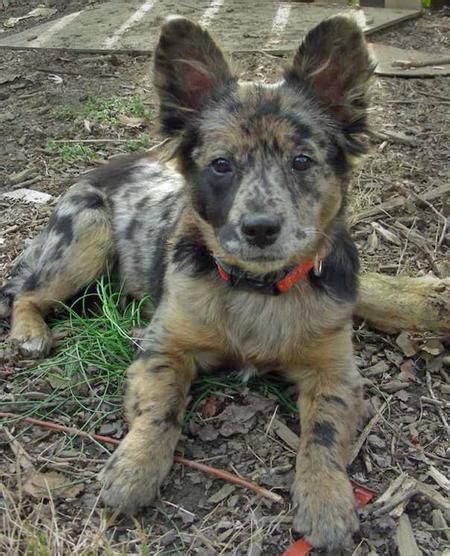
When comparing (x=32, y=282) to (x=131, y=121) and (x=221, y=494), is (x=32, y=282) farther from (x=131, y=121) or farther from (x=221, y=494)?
(x=131, y=121)

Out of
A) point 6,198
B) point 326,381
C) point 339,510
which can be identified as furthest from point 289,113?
point 6,198

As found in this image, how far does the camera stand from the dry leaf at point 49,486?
3.34 metres

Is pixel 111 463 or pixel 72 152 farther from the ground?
pixel 111 463

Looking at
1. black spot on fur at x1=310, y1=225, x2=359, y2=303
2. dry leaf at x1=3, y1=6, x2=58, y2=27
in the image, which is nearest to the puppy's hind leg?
black spot on fur at x1=310, y1=225, x2=359, y2=303

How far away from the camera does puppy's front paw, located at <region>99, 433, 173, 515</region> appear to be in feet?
10.6

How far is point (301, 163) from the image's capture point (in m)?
3.63

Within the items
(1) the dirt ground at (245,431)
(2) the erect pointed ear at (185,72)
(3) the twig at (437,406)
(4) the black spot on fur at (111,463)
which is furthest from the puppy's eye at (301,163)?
(4) the black spot on fur at (111,463)

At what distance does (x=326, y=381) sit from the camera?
378 cm

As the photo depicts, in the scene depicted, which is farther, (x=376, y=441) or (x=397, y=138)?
(x=397, y=138)

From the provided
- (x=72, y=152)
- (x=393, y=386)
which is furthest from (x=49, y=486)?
(x=72, y=152)

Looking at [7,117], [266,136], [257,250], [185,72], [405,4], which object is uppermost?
[185,72]

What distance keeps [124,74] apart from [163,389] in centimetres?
518

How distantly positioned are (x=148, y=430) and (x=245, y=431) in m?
0.50

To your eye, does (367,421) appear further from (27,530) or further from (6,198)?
(6,198)
